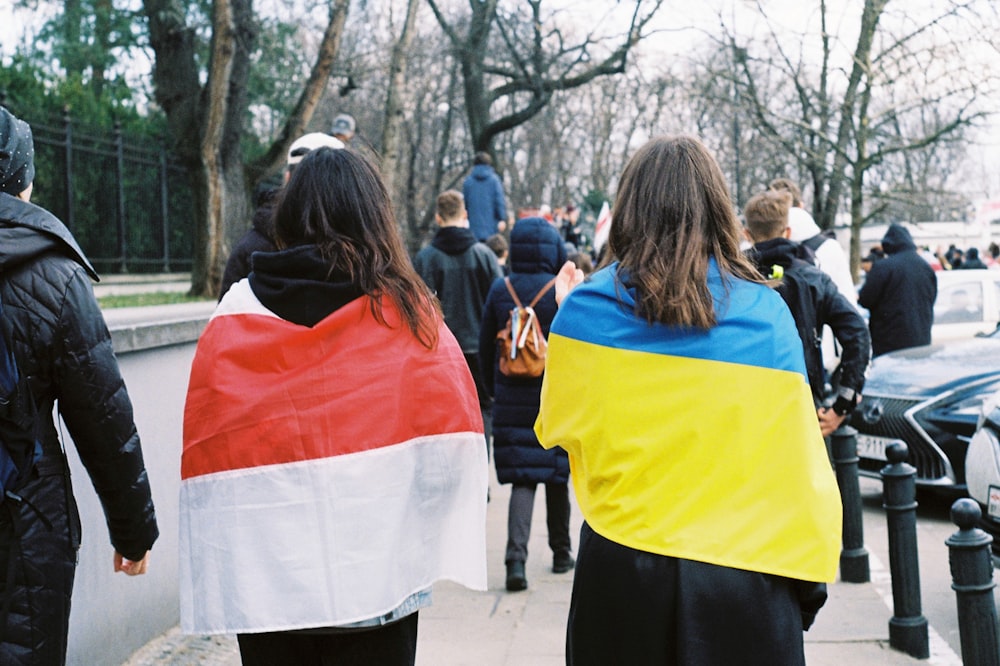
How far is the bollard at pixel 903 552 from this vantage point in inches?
213

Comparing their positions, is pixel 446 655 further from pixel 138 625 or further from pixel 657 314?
pixel 657 314

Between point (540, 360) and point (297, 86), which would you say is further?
point (297, 86)

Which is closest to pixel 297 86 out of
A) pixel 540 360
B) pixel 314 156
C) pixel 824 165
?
pixel 824 165

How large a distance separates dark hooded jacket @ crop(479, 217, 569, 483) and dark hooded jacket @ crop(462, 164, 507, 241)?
22.4 feet

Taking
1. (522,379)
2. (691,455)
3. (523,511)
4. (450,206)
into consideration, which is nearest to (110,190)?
(450,206)

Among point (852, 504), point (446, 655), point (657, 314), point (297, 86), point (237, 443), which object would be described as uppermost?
point (297, 86)

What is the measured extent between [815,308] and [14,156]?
13.3 ft

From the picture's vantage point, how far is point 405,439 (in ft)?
9.68

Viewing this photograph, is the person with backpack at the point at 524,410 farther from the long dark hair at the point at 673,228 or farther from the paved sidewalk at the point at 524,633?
the long dark hair at the point at 673,228

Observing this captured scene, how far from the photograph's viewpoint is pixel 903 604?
552 centimetres

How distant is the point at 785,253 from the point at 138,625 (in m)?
3.48

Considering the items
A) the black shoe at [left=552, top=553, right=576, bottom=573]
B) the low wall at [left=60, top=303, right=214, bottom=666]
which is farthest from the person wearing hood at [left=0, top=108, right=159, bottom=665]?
the black shoe at [left=552, top=553, right=576, bottom=573]

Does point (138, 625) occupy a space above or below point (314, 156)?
below

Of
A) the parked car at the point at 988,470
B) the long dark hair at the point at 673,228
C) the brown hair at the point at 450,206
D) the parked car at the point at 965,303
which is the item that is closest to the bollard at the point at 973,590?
the parked car at the point at 988,470
